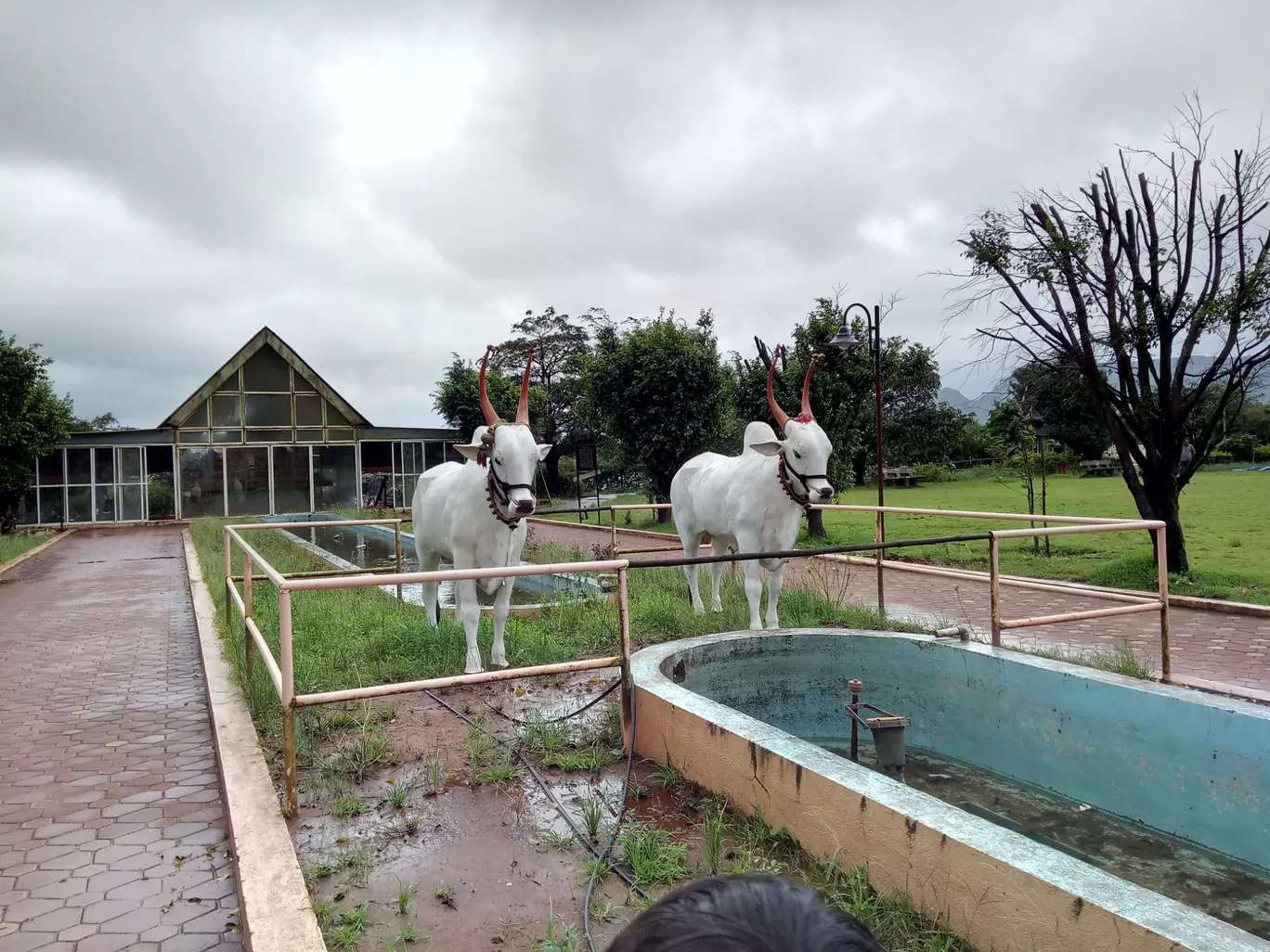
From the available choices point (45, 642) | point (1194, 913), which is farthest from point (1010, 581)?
point (45, 642)

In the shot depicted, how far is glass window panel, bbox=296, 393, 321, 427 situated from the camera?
24.2 metres

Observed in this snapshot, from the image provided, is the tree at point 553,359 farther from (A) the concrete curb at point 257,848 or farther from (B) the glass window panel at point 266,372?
(A) the concrete curb at point 257,848

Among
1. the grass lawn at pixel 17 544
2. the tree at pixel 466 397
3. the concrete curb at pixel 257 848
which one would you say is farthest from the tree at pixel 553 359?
the concrete curb at pixel 257 848

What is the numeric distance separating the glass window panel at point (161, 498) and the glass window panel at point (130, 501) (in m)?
0.23

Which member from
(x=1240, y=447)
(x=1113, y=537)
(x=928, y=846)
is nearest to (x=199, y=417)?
(x=1113, y=537)

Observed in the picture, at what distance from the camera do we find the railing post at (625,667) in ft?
12.0

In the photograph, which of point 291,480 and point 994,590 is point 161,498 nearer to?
point 291,480

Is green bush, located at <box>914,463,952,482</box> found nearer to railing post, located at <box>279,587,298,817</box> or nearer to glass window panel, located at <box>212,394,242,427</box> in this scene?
glass window panel, located at <box>212,394,242,427</box>

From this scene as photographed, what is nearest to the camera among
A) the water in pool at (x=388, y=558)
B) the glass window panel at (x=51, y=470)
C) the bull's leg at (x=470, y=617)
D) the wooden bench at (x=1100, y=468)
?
the bull's leg at (x=470, y=617)

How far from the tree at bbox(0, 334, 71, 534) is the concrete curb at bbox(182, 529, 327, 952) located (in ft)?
54.3

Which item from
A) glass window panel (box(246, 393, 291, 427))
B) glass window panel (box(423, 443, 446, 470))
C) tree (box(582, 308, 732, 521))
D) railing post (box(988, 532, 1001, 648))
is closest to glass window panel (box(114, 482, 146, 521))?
glass window panel (box(246, 393, 291, 427))

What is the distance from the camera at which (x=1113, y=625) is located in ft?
23.2

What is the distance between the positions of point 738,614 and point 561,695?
1923 millimetres

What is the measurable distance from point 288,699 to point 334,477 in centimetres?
2288
